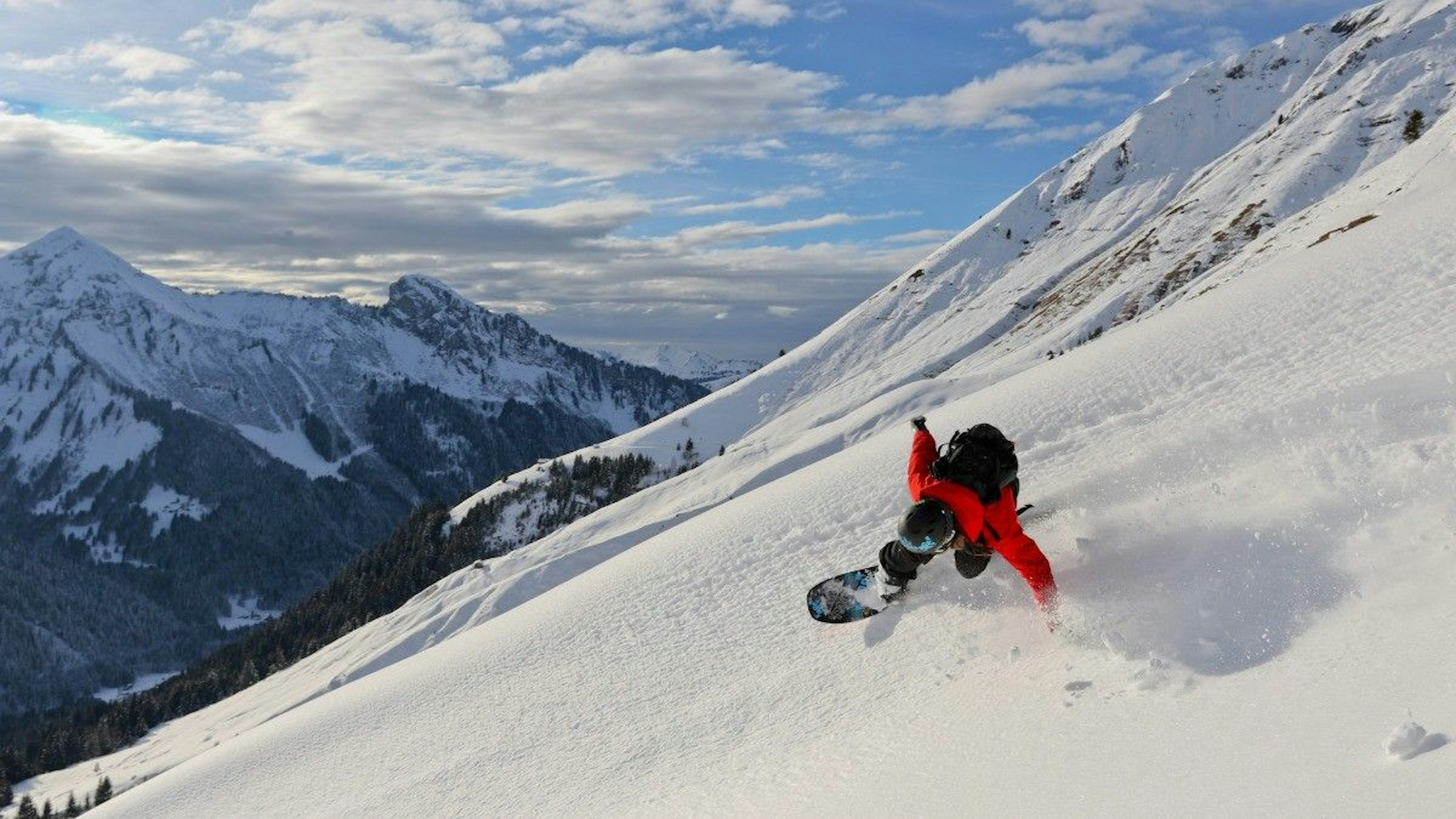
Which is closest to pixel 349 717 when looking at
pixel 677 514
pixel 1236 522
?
pixel 1236 522

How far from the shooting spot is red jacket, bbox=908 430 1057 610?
8297 millimetres

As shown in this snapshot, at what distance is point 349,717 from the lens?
16531mm

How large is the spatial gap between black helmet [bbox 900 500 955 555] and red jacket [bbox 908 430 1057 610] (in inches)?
4.0

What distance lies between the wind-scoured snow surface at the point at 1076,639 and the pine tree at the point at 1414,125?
13349cm

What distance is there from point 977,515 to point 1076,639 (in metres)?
1.48

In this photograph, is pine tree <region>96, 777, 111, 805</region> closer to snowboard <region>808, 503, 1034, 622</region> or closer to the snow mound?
snowboard <region>808, 503, 1034, 622</region>

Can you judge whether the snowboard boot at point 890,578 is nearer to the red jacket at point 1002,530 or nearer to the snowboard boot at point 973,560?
the snowboard boot at point 973,560

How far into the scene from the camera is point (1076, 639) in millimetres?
7598

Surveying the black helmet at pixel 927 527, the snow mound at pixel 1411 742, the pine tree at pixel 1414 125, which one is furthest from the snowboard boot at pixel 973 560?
the pine tree at pixel 1414 125

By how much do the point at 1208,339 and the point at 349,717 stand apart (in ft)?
54.9

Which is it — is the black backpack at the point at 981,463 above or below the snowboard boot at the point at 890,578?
above

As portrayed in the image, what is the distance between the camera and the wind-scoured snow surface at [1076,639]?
5.46 m

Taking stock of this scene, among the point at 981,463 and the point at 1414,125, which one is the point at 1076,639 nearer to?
the point at 981,463

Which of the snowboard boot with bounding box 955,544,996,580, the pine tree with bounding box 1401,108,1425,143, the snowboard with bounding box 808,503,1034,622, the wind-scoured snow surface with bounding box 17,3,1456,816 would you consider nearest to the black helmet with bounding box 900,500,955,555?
the snowboard boot with bounding box 955,544,996,580
